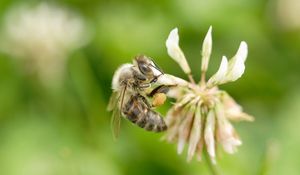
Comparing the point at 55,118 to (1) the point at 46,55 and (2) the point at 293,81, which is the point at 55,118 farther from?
(2) the point at 293,81

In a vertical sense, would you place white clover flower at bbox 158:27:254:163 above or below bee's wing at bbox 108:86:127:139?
above

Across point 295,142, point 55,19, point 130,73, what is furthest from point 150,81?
point 55,19

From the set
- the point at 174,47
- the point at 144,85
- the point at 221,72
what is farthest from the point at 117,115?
the point at 221,72

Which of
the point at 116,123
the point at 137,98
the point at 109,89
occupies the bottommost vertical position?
the point at 116,123

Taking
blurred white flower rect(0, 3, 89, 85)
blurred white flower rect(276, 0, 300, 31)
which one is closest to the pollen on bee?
blurred white flower rect(0, 3, 89, 85)

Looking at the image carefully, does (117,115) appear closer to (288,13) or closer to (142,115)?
(142,115)

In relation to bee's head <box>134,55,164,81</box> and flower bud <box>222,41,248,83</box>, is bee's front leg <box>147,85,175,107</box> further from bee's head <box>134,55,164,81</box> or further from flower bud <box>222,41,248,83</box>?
flower bud <box>222,41,248,83</box>
